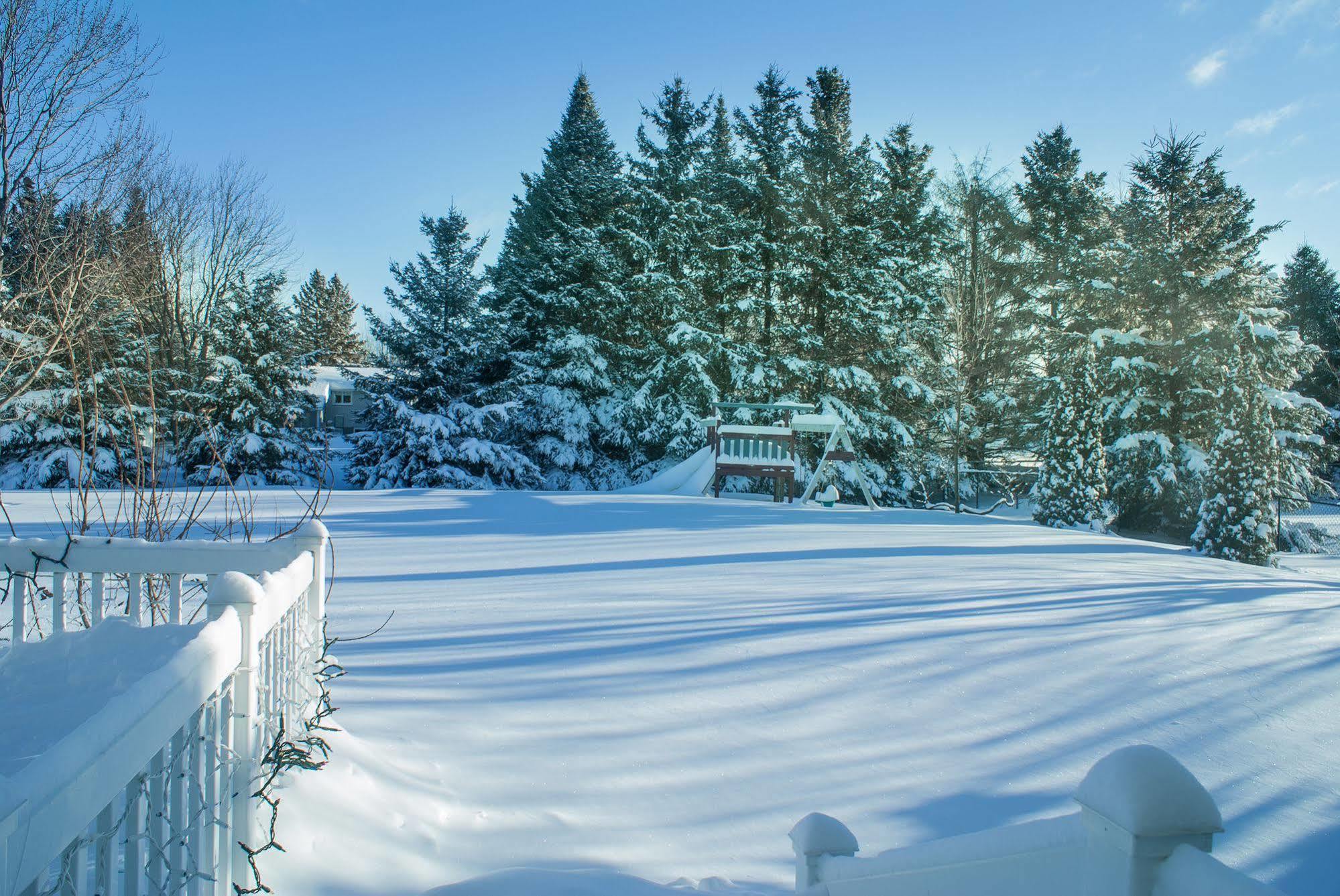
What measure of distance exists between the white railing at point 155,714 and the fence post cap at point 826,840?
3.96ft

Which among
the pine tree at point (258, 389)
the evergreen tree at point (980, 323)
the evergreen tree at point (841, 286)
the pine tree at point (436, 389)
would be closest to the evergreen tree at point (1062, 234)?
the evergreen tree at point (980, 323)

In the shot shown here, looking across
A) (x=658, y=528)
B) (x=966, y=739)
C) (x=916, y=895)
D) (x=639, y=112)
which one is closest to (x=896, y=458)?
(x=639, y=112)

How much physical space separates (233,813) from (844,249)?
1814 centimetres

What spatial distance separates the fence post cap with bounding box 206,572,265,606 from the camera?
147cm

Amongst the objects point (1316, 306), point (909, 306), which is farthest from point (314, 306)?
point (1316, 306)

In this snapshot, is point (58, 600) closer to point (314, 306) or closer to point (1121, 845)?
point (1121, 845)

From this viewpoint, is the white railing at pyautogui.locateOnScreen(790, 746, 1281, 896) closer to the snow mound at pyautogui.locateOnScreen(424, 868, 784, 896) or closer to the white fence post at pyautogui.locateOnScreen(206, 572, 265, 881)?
the snow mound at pyautogui.locateOnScreen(424, 868, 784, 896)

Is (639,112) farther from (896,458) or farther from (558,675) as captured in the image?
(558,675)

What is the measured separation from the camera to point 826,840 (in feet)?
5.49

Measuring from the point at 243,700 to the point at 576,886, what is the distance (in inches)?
35.7

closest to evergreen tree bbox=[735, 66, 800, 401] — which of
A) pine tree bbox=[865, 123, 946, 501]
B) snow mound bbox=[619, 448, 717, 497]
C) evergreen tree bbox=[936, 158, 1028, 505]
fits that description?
pine tree bbox=[865, 123, 946, 501]

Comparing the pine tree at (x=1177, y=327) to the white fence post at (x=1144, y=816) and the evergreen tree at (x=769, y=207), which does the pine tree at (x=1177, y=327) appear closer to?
the evergreen tree at (x=769, y=207)

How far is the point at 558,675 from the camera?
3.13 meters

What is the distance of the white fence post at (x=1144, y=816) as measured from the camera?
2.80 feet
